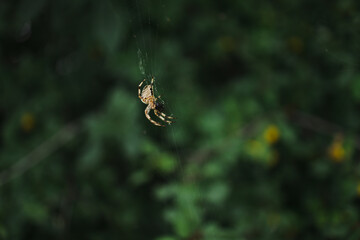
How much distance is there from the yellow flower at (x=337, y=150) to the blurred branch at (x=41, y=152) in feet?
4.72

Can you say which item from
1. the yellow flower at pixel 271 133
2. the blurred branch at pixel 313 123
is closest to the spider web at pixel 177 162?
the yellow flower at pixel 271 133

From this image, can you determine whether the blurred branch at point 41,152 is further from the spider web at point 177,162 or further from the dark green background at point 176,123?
the spider web at point 177,162

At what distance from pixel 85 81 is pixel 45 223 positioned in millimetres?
927

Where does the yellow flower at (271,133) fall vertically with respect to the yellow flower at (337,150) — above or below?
above

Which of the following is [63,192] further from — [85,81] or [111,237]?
[85,81]

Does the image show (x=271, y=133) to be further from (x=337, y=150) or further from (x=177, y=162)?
(x=177, y=162)

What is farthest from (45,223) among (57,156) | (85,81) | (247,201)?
(247,201)

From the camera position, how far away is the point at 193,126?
2143mm

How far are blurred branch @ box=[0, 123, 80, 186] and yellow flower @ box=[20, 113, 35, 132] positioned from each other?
0.14 m

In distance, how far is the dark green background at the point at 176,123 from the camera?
1.73 m

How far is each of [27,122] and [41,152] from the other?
8.1 inches

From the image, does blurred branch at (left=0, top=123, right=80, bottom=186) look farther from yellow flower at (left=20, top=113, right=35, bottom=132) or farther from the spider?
the spider

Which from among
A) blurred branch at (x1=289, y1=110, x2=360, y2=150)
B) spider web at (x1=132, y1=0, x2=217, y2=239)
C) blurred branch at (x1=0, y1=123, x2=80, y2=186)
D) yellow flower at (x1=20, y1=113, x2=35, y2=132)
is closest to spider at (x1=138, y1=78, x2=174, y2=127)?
spider web at (x1=132, y1=0, x2=217, y2=239)

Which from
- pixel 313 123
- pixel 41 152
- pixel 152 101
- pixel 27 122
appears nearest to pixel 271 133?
pixel 313 123
